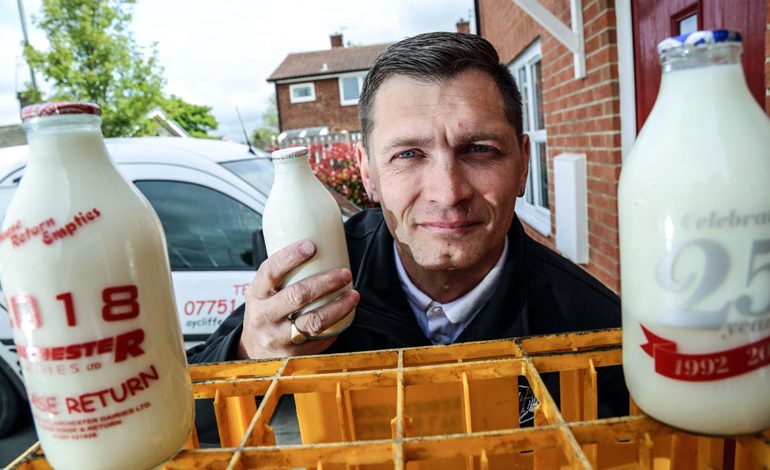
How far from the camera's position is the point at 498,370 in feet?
2.70

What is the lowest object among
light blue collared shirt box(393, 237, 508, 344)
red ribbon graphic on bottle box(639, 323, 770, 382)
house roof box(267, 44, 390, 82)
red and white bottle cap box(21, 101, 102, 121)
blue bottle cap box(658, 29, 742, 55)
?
light blue collared shirt box(393, 237, 508, 344)

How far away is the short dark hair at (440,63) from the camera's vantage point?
1.57 m

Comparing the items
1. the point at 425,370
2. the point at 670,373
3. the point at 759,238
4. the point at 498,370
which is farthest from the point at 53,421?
the point at 759,238

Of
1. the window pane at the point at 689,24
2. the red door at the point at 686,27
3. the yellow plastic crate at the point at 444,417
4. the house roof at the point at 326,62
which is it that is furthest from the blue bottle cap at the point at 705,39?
the house roof at the point at 326,62

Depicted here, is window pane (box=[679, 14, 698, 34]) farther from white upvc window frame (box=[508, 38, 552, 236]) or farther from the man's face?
white upvc window frame (box=[508, 38, 552, 236])

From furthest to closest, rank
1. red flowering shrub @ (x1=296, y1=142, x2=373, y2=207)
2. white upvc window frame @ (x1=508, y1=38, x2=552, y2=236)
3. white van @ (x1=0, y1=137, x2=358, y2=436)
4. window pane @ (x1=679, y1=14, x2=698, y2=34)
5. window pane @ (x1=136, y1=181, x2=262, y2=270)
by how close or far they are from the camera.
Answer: red flowering shrub @ (x1=296, y1=142, x2=373, y2=207) → white upvc window frame @ (x1=508, y1=38, x2=552, y2=236) → window pane @ (x1=136, y1=181, x2=262, y2=270) → white van @ (x1=0, y1=137, x2=358, y2=436) → window pane @ (x1=679, y1=14, x2=698, y2=34)

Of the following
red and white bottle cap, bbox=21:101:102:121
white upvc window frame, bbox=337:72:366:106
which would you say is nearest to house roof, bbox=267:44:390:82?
white upvc window frame, bbox=337:72:366:106

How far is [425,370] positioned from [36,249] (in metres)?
0.53

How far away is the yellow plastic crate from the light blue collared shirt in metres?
0.71

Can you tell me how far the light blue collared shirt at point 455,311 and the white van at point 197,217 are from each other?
2024mm

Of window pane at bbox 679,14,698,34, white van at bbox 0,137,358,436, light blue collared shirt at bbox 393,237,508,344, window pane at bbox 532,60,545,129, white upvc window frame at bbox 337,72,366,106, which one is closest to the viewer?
light blue collared shirt at bbox 393,237,508,344

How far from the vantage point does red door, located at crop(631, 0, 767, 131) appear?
6.89 feet

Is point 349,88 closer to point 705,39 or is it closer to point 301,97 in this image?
point 301,97

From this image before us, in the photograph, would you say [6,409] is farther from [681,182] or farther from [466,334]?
[681,182]
